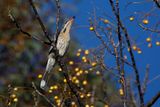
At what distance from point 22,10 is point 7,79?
198 centimetres

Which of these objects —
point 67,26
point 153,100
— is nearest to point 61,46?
point 67,26

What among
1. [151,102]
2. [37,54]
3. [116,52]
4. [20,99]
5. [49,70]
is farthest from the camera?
[37,54]

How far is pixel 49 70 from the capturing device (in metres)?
3.41

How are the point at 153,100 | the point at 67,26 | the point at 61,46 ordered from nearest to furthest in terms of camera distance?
the point at 153,100 < the point at 67,26 < the point at 61,46

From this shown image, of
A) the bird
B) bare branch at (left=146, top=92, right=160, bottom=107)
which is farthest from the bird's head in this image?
bare branch at (left=146, top=92, right=160, bottom=107)

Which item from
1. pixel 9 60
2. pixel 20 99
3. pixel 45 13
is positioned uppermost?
pixel 45 13

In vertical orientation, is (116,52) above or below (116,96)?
above

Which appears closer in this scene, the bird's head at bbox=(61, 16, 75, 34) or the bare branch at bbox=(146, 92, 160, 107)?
the bare branch at bbox=(146, 92, 160, 107)

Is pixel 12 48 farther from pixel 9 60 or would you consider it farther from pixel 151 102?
pixel 151 102

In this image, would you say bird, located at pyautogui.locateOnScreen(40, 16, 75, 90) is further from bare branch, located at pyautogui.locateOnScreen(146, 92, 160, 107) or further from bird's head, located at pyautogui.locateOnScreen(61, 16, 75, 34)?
bare branch, located at pyautogui.locateOnScreen(146, 92, 160, 107)

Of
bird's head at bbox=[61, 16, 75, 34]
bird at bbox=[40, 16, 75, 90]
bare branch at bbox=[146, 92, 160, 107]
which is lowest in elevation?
bare branch at bbox=[146, 92, 160, 107]

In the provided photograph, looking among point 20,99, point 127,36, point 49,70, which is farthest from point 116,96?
point 20,99

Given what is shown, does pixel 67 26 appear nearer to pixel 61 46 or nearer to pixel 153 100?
pixel 61 46

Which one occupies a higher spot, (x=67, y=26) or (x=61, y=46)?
(x=67, y=26)
